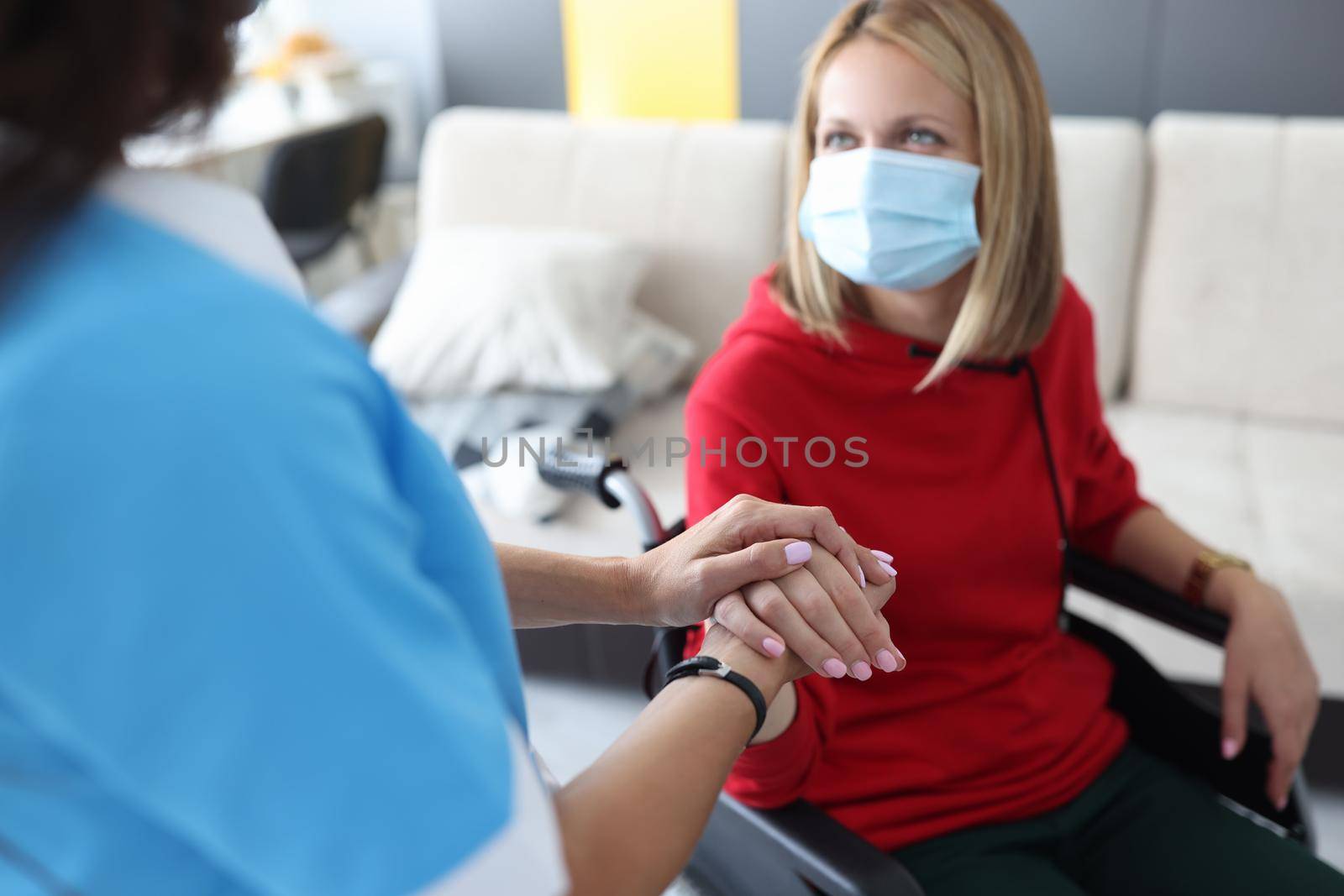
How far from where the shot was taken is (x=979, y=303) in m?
1.05

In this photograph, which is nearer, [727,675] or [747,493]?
[727,675]

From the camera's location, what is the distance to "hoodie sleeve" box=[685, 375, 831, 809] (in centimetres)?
86

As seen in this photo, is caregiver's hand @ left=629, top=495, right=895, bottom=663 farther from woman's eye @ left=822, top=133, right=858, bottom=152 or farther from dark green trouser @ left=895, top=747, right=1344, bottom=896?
woman's eye @ left=822, top=133, right=858, bottom=152

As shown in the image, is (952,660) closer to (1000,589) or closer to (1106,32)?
(1000,589)

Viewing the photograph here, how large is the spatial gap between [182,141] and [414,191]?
133 inches

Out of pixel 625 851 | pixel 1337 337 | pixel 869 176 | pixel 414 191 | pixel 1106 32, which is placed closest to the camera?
pixel 625 851

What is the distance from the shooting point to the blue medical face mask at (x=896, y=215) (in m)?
1.03

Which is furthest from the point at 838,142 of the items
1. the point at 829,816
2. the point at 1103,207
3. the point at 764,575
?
the point at 1103,207

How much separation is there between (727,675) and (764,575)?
87mm

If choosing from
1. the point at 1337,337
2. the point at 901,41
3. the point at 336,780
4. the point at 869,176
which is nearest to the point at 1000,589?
the point at 869,176

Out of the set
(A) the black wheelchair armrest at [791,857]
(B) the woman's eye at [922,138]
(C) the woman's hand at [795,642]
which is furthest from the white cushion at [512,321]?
(C) the woman's hand at [795,642]

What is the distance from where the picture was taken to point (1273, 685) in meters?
1.01

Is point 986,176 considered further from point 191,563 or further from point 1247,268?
point 1247,268

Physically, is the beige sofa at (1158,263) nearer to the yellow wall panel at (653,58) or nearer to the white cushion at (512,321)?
the white cushion at (512,321)
